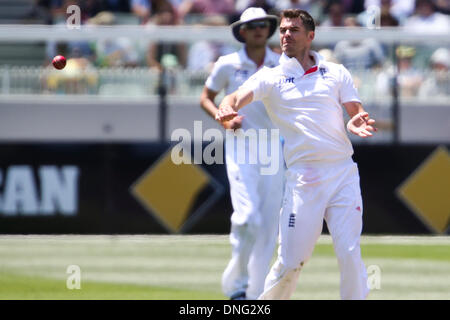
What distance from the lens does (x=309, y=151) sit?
7832 mm

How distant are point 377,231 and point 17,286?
6.37 metres

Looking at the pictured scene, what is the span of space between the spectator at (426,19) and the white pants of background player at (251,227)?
8.82 m

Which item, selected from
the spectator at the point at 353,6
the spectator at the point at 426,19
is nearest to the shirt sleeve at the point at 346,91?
the spectator at the point at 426,19

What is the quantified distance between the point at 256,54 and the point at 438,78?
20.3ft

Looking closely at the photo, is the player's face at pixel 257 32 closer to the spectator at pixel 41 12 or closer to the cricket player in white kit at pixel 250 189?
the cricket player in white kit at pixel 250 189

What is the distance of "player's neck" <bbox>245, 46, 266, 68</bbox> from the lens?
1007 centimetres

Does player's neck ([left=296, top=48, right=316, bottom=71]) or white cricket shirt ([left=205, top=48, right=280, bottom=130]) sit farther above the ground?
A: player's neck ([left=296, top=48, right=316, bottom=71])

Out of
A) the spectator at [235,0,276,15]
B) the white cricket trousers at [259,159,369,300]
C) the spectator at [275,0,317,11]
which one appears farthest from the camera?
the spectator at [275,0,317,11]

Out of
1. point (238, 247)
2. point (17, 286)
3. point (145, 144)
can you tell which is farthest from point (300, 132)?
point (145, 144)

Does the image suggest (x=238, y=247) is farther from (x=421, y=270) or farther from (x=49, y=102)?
(x=49, y=102)

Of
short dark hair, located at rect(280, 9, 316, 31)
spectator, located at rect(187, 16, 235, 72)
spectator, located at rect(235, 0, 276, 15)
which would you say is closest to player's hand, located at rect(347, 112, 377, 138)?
short dark hair, located at rect(280, 9, 316, 31)

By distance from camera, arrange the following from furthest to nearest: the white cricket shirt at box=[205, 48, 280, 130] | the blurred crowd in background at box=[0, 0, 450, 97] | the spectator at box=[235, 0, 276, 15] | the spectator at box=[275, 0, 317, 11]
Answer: the spectator at box=[275, 0, 317, 11]
the spectator at box=[235, 0, 276, 15]
the blurred crowd in background at box=[0, 0, 450, 97]
the white cricket shirt at box=[205, 48, 280, 130]

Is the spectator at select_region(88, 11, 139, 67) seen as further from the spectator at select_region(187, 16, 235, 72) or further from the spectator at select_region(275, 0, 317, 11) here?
the spectator at select_region(275, 0, 317, 11)

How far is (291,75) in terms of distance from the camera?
788 centimetres
